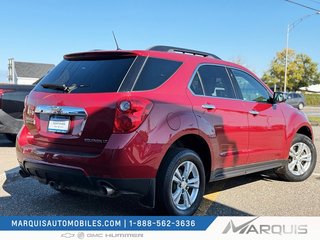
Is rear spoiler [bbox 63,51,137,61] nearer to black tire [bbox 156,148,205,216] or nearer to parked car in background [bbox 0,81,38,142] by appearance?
black tire [bbox 156,148,205,216]

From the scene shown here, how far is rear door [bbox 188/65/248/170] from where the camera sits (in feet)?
15.0

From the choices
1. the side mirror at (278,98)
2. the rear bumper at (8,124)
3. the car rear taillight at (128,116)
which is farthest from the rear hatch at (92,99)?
the rear bumper at (8,124)

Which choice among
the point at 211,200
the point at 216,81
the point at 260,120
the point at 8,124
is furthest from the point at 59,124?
the point at 8,124

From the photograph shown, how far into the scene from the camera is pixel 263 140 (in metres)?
5.48

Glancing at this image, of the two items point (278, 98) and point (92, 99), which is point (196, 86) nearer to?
point (92, 99)

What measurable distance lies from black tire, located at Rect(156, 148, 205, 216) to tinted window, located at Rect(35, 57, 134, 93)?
0.93 meters

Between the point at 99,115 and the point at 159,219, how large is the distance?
3.72 ft

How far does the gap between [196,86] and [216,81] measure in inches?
18.1

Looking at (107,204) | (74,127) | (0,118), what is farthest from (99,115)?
(0,118)

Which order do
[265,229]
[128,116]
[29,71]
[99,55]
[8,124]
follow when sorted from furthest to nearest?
[29,71] < [8,124] < [99,55] < [128,116] < [265,229]

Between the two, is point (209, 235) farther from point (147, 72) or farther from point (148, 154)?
point (147, 72)

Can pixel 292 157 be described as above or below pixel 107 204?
above

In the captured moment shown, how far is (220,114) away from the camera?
4.77 meters

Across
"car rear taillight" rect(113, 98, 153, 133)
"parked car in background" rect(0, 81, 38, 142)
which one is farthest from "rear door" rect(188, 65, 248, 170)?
"parked car in background" rect(0, 81, 38, 142)
